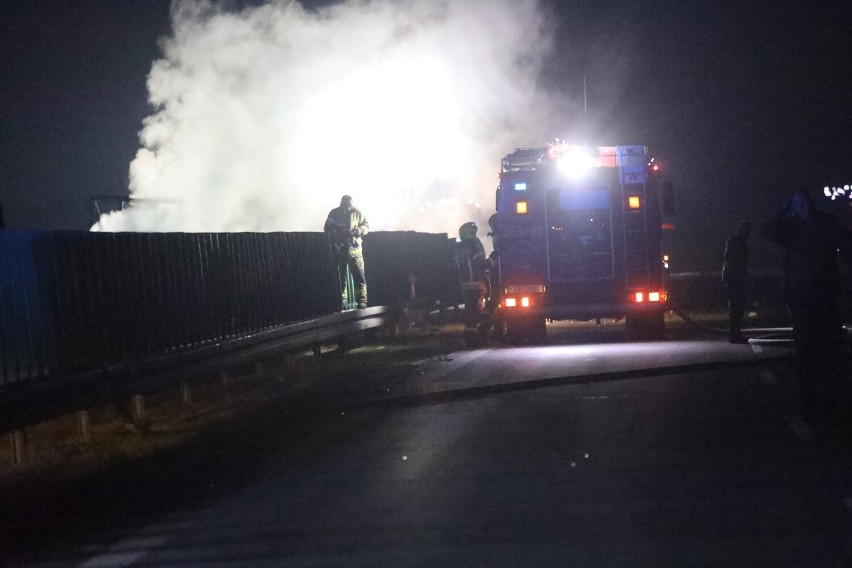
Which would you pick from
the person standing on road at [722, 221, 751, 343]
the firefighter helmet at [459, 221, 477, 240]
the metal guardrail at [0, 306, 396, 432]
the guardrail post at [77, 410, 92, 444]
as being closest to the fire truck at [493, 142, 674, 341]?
the person standing on road at [722, 221, 751, 343]

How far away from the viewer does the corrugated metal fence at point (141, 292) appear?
9742mm

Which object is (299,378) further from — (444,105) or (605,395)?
(444,105)

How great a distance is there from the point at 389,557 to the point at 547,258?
1262 cm

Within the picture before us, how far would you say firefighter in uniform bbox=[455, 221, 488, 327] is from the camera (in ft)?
71.8

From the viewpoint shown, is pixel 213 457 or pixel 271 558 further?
pixel 213 457

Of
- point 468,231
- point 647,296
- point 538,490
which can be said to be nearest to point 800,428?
point 538,490

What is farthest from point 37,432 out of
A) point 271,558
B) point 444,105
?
point 444,105

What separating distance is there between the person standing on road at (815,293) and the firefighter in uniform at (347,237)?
31.8 ft

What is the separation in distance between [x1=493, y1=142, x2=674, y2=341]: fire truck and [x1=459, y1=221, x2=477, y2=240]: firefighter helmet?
4.95m

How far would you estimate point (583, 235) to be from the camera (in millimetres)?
17906

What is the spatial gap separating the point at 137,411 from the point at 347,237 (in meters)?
8.11

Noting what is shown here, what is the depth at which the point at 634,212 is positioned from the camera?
1772 centimetres

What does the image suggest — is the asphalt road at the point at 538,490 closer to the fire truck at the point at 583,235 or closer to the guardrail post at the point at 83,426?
the guardrail post at the point at 83,426

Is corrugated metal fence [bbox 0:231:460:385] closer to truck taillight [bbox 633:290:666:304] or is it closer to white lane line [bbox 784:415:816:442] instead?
truck taillight [bbox 633:290:666:304]
